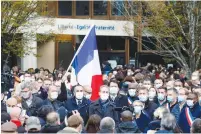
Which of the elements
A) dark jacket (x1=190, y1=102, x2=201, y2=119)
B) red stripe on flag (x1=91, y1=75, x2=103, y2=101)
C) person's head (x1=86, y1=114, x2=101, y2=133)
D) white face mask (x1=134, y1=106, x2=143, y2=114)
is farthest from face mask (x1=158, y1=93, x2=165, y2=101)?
person's head (x1=86, y1=114, x2=101, y2=133)

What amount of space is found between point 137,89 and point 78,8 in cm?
2096

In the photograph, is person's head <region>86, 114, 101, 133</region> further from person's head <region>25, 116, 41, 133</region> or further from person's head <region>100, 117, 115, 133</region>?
person's head <region>25, 116, 41, 133</region>

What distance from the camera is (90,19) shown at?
3081cm

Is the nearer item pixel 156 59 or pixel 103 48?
pixel 156 59

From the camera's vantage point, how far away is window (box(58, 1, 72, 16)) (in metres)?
31.5

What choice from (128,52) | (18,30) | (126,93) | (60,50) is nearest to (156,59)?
(128,52)

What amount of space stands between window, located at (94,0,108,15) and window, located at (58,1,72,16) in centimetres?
145

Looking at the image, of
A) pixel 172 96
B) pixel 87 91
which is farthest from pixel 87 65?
Result: pixel 172 96

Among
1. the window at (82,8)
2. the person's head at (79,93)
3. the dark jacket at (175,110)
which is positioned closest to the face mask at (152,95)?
the dark jacket at (175,110)

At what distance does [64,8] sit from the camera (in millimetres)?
31781

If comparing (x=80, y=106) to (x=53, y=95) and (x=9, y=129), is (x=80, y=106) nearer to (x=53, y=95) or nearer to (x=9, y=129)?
(x=53, y=95)

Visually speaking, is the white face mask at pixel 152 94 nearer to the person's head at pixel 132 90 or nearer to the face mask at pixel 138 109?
the person's head at pixel 132 90

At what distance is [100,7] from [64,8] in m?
2.00

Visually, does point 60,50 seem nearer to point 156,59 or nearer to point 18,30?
point 156,59
